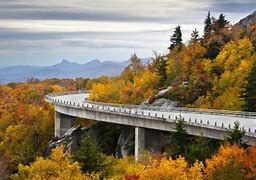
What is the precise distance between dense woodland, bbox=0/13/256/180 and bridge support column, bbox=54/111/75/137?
3.38 metres

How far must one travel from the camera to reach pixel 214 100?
9894 cm

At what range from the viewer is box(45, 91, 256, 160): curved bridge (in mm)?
71238

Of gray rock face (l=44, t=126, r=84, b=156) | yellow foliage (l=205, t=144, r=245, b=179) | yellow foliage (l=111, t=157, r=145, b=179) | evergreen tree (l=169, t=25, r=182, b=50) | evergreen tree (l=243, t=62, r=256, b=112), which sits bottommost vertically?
gray rock face (l=44, t=126, r=84, b=156)

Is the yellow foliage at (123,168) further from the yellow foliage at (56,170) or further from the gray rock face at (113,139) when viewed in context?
the gray rock face at (113,139)

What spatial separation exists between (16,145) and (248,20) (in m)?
68.8

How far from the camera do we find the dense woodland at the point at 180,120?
52.5 m

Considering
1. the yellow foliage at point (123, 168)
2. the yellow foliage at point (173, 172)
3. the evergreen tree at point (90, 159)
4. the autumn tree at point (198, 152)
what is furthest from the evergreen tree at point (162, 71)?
the yellow foliage at point (173, 172)

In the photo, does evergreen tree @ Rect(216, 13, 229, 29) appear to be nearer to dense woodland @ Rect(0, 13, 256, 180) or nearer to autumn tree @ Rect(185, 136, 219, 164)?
dense woodland @ Rect(0, 13, 256, 180)

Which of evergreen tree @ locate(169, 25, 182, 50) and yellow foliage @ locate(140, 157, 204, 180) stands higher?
evergreen tree @ locate(169, 25, 182, 50)

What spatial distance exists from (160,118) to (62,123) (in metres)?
42.2

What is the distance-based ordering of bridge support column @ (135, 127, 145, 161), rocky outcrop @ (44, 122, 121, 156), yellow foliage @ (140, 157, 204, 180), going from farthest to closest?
1. rocky outcrop @ (44, 122, 121, 156)
2. bridge support column @ (135, 127, 145, 161)
3. yellow foliage @ (140, 157, 204, 180)

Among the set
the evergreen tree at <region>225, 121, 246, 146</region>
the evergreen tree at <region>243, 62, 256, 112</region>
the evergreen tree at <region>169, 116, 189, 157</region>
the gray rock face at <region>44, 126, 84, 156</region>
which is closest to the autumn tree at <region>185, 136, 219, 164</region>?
the evergreen tree at <region>169, 116, 189, 157</region>

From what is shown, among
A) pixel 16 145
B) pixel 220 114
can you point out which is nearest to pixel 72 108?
pixel 16 145

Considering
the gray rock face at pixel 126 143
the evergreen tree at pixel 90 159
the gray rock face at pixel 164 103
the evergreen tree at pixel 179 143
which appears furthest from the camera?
the gray rock face at pixel 164 103
